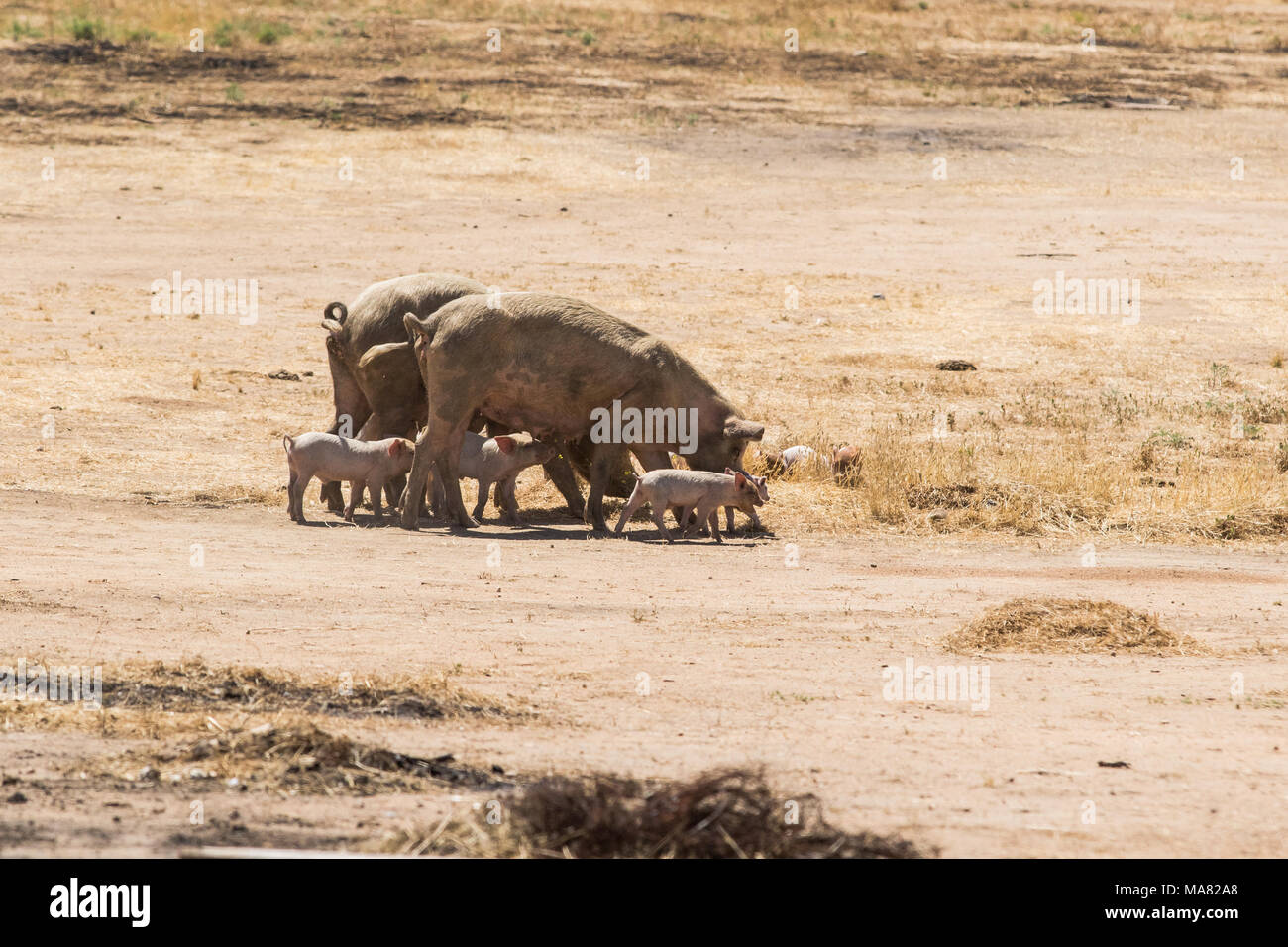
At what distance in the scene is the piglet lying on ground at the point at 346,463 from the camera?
14.6m

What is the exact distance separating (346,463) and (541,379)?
1.77 m

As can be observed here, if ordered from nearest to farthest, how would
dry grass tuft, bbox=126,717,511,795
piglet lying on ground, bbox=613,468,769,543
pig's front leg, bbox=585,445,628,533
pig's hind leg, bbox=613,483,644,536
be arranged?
dry grass tuft, bbox=126,717,511,795, piglet lying on ground, bbox=613,468,769,543, pig's hind leg, bbox=613,483,644,536, pig's front leg, bbox=585,445,628,533

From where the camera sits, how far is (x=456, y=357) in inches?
583

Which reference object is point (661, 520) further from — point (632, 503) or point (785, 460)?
point (785, 460)

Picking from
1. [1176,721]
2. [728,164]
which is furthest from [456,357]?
[728,164]

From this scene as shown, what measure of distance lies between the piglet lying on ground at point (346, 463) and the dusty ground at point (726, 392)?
43 centimetres

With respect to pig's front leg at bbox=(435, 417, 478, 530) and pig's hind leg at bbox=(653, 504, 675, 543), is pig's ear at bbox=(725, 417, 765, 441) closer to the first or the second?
pig's hind leg at bbox=(653, 504, 675, 543)

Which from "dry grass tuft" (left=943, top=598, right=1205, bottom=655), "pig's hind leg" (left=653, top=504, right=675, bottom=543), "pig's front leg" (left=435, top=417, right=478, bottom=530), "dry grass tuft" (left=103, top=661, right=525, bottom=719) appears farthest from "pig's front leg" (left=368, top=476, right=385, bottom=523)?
"dry grass tuft" (left=943, top=598, right=1205, bottom=655)

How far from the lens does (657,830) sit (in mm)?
7004

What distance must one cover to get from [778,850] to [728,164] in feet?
89.5

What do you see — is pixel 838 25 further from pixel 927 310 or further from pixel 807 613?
pixel 807 613

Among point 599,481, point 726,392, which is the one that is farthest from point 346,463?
point 726,392

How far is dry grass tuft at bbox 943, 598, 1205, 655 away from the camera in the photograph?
36.4 feet

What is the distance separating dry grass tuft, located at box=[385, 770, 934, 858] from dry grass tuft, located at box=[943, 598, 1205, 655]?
4.10 m
